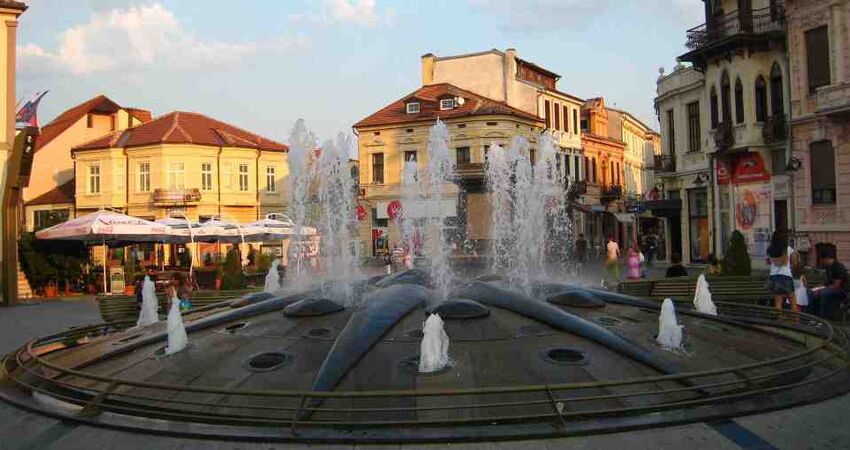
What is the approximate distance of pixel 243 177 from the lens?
46.0 m

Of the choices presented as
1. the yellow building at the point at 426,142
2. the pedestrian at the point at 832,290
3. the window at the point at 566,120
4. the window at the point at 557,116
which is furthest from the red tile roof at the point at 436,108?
the pedestrian at the point at 832,290

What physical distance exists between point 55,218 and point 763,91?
2952 centimetres

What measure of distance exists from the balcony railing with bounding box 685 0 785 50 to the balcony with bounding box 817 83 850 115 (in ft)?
13.2

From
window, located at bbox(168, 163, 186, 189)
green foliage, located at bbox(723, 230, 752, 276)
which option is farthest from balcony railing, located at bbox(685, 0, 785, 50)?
window, located at bbox(168, 163, 186, 189)

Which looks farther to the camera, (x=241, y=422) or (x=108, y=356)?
(x=108, y=356)

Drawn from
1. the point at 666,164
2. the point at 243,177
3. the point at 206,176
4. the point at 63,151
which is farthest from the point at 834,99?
the point at 63,151

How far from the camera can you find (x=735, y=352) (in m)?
8.37

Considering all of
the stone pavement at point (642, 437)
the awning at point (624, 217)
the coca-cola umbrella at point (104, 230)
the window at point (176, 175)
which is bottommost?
the stone pavement at point (642, 437)

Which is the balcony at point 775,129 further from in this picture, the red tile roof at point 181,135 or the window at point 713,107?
the red tile roof at point 181,135

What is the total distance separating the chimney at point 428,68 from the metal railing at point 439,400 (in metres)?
43.5

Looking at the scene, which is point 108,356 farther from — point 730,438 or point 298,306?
point 730,438

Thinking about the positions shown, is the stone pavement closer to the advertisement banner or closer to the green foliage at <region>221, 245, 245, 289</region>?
the green foliage at <region>221, 245, 245, 289</region>

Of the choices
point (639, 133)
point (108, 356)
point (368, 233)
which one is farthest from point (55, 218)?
point (639, 133)

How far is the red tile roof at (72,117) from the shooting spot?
48.4 metres
